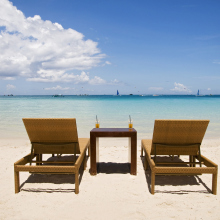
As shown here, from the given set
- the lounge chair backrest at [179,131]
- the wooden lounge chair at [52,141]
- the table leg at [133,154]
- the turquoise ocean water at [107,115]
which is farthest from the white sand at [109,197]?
the turquoise ocean water at [107,115]

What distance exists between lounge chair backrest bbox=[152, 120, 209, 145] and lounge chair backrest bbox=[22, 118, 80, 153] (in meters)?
1.37

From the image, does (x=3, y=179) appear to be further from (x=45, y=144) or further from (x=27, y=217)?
(x=27, y=217)

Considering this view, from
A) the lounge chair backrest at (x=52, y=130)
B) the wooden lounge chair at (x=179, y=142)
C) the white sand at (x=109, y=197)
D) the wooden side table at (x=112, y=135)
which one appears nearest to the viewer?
the white sand at (x=109, y=197)

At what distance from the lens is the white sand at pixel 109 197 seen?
8.24ft

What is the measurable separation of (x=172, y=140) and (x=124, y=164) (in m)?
1.56

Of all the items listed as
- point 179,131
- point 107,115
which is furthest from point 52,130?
point 107,115

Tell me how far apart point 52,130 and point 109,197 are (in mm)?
1383

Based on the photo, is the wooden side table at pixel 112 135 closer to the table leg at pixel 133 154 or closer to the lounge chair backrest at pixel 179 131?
the table leg at pixel 133 154

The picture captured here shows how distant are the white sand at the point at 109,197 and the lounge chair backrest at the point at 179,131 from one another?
0.76 m

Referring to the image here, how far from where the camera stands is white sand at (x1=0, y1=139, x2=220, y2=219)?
251 cm

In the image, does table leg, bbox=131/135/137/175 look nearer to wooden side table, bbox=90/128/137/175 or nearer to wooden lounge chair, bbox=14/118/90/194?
wooden side table, bbox=90/128/137/175

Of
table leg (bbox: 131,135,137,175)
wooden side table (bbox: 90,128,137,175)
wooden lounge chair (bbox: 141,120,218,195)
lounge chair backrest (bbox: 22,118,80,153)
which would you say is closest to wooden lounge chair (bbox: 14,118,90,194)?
lounge chair backrest (bbox: 22,118,80,153)

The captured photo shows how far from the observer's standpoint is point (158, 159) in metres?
5.08

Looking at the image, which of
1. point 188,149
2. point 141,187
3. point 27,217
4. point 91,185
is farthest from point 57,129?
point 188,149
